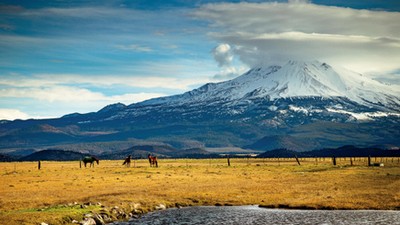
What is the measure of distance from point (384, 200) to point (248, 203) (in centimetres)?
1361

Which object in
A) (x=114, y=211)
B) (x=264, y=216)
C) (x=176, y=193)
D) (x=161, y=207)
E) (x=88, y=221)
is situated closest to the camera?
(x=88, y=221)

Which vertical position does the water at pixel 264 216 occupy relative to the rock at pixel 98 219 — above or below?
below

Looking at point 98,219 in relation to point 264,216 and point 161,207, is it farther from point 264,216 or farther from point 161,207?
point 264,216

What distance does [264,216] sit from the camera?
4766 cm

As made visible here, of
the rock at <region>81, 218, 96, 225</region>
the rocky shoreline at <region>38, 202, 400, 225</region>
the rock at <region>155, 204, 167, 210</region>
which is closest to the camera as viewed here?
the rock at <region>81, 218, 96, 225</region>

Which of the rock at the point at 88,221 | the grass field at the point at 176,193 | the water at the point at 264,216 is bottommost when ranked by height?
the water at the point at 264,216

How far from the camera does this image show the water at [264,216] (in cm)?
4466

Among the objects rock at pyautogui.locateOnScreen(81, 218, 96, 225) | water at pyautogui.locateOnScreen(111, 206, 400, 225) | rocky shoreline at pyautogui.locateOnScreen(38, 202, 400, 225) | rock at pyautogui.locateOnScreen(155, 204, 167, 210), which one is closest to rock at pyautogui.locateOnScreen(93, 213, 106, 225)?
rocky shoreline at pyautogui.locateOnScreen(38, 202, 400, 225)

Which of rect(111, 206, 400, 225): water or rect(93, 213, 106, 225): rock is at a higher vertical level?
rect(93, 213, 106, 225): rock

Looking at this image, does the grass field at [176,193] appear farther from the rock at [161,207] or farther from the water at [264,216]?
the water at [264,216]

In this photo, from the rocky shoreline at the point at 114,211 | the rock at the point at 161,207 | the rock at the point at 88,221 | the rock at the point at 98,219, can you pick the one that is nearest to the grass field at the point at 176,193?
the rocky shoreline at the point at 114,211

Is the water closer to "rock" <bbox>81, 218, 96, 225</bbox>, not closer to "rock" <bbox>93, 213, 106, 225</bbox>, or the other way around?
"rock" <bbox>93, 213, 106, 225</bbox>

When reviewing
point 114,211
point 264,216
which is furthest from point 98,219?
point 264,216

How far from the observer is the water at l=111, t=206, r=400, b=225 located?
44656 mm
